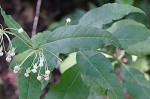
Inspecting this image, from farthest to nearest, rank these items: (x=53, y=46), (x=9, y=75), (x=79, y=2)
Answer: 1. (x=79, y=2)
2. (x=9, y=75)
3. (x=53, y=46)

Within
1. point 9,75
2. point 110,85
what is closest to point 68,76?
point 110,85

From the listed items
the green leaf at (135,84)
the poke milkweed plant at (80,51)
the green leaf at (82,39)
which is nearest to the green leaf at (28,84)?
the poke milkweed plant at (80,51)

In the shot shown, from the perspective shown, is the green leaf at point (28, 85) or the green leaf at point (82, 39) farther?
the green leaf at point (28, 85)

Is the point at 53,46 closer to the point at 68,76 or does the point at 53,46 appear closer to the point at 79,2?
the point at 68,76

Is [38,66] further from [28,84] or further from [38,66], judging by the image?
[28,84]

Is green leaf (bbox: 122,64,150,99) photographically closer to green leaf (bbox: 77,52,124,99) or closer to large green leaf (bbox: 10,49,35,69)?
green leaf (bbox: 77,52,124,99)

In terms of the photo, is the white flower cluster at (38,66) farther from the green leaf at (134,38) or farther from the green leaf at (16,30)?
the green leaf at (134,38)
